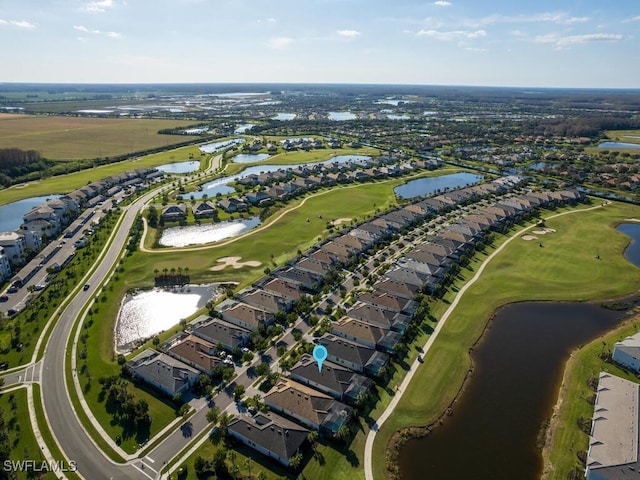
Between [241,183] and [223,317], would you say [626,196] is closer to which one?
[241,183]

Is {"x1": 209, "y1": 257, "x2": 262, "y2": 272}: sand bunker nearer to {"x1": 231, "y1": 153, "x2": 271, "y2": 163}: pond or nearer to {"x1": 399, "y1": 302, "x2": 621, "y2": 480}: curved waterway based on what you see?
{"x1": 399, "y1": 302, "x2": 621, "y2": 480}: curved waterway

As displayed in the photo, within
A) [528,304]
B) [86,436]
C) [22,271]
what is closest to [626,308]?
[528,304]

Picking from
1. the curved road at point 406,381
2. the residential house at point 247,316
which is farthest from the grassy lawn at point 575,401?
the residential house at point 247,316

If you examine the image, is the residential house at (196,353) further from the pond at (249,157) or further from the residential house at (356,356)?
the pond at (249,157)

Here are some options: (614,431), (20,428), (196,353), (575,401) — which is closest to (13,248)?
(20,428)

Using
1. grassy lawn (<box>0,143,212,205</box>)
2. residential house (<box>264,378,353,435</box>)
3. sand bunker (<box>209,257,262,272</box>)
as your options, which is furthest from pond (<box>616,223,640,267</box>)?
grassy lawn (<box>0,143,212,205</box>)

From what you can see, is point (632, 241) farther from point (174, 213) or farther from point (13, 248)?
point (13, 248)
